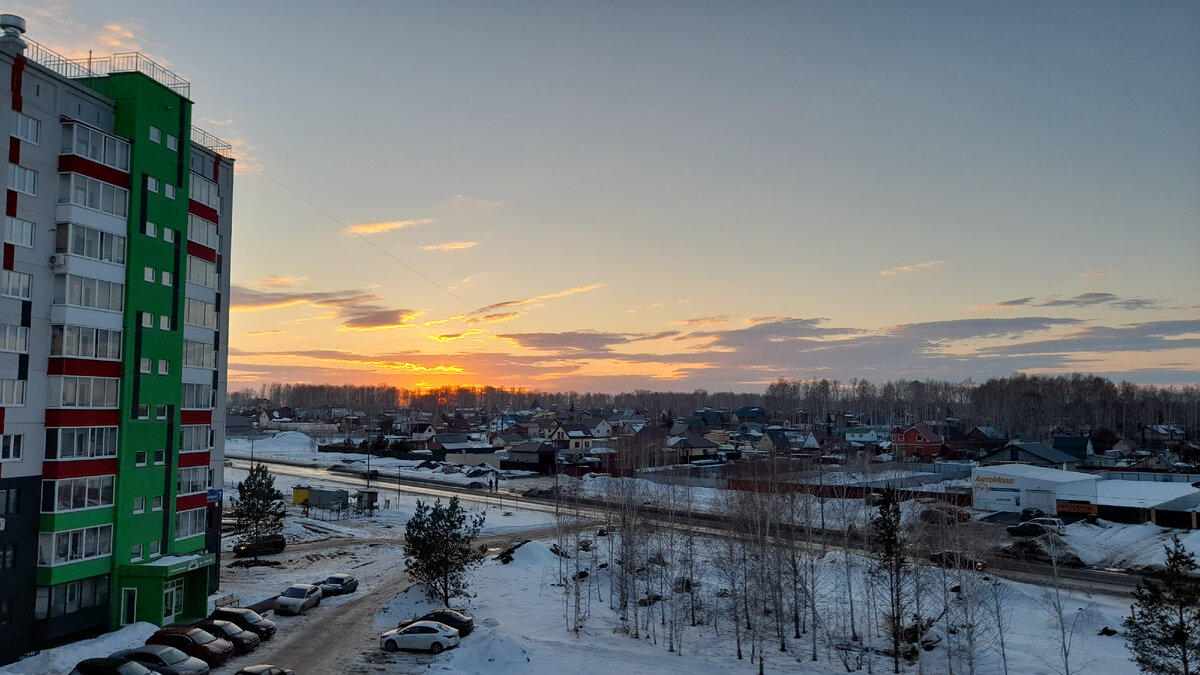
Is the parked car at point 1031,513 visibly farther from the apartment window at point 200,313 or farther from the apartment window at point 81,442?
the apartment window at point 81,442

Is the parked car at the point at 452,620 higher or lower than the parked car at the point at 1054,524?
higher

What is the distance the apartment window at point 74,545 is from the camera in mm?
27938

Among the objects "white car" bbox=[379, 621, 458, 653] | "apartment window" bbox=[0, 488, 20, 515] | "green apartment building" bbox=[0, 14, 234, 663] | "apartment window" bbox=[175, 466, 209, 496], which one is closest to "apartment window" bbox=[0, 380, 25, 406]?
"green apartment building" bbox=[0, 14, 234, 663]

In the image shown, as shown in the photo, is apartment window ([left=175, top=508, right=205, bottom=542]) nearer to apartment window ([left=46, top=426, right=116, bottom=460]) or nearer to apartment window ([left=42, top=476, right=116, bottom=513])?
apartment window ([left=42, top=476, right=116, bottom=513])

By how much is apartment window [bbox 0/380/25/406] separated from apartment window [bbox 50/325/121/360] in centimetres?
171

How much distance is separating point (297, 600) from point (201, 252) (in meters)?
17.6

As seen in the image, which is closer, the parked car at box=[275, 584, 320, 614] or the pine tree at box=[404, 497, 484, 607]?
the parked car at box=[275, 584, 320, 614]

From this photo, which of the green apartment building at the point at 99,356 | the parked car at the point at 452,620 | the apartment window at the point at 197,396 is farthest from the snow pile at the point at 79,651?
the parked car at the point at 452,620

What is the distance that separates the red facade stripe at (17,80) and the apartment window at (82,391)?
10351mm

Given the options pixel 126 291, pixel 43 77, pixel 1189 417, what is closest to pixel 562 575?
pixel 126 291

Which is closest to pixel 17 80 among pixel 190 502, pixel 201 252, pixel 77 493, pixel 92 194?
pixel 92 194

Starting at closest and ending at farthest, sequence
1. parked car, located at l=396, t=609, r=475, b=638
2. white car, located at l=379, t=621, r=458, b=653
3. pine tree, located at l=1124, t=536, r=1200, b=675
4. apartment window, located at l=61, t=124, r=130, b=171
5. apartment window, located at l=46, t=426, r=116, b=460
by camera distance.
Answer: pine tree, located at l=1124, t=536, r=1200, b=675, apartment window, located at l=46, t=426, r=116, b=460, apartment window, located at l=61, t=124, r=130, b=171, white car, located at l=379, t=621, r=458, b=653, parked car, located at l=396, t=609, r=475, b=638

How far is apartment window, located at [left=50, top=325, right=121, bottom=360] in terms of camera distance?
95.1 ft

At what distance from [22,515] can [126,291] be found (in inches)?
379
